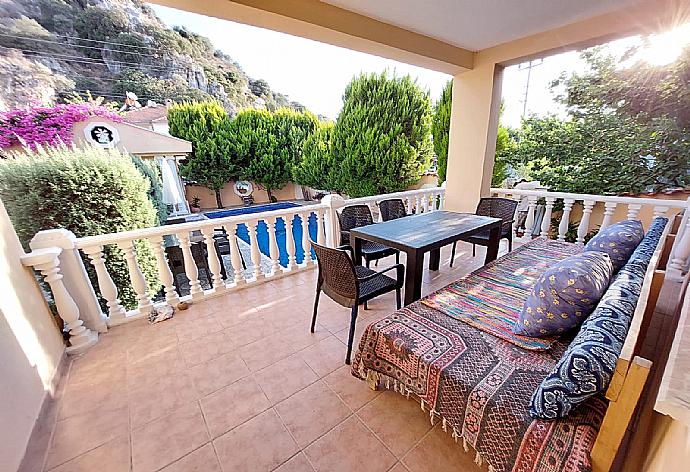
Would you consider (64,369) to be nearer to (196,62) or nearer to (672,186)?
(672,186)

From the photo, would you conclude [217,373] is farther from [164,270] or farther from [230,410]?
[164,270]

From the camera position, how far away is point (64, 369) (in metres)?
1.83

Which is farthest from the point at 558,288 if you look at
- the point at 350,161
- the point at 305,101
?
the point at 305,101

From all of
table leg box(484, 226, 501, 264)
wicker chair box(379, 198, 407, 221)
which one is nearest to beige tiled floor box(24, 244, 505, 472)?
wicker chair box(379, 198, 407, 221)

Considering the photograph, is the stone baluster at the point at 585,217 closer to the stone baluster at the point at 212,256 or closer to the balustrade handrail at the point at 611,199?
the balustrade handrail at the point at 611,199

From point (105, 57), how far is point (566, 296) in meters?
23.7

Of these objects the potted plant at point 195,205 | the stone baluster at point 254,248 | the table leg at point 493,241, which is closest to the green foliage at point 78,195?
the stone baluster at point 254,248

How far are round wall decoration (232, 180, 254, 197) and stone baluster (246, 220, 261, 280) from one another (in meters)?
10.1

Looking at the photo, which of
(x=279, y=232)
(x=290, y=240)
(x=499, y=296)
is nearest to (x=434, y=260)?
(x=499, y=296)

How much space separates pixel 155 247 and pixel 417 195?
362 cm

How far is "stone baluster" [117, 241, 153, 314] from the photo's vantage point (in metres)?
2.22

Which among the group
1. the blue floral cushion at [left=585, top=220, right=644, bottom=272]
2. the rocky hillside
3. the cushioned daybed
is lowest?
the cushioned daybed

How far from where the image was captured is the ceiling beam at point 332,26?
1993mm

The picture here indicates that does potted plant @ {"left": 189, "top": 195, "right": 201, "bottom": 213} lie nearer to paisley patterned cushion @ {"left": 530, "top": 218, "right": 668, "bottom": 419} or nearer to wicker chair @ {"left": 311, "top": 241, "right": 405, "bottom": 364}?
wicker chair @ {"left": 311, "top": 241, "right": 405, "bottom": 364}
